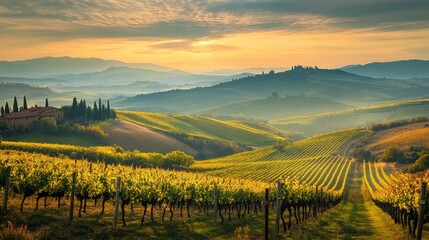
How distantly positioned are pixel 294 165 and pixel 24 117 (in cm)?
11714

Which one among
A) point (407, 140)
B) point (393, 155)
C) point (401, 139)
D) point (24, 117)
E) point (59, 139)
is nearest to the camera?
point (393, 155)

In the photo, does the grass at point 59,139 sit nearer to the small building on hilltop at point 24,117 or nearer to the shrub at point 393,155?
the small building on hilltop at point 24,117

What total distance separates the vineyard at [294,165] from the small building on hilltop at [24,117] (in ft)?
253

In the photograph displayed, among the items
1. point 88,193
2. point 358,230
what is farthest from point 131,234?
point 358,230

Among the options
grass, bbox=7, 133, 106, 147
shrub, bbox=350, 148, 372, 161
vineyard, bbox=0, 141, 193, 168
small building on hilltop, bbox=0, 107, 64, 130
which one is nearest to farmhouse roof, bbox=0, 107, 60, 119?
small building on hilltop, bbox=0, 107, 64, 130

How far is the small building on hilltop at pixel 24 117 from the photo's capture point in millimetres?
167250

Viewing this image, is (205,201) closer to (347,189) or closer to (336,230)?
(336,230)

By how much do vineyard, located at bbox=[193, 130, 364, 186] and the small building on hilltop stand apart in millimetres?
77137

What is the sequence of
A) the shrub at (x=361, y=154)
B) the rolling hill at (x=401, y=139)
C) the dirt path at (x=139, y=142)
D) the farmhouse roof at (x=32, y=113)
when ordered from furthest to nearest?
the dirt path at (x=139, y=142) < the farmhouse roof at (x=32, y=113) < the shrub at (x=361, y=154) < the rolling hill at (x=401, y=139)

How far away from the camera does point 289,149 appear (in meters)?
197

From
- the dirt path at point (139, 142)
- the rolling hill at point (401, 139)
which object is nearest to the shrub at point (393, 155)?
the rolling hill at point (401, 139)

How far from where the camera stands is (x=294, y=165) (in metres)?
154

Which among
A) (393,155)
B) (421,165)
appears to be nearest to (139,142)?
(393,155)

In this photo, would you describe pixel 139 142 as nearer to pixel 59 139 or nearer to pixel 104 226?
pixel 59 139
